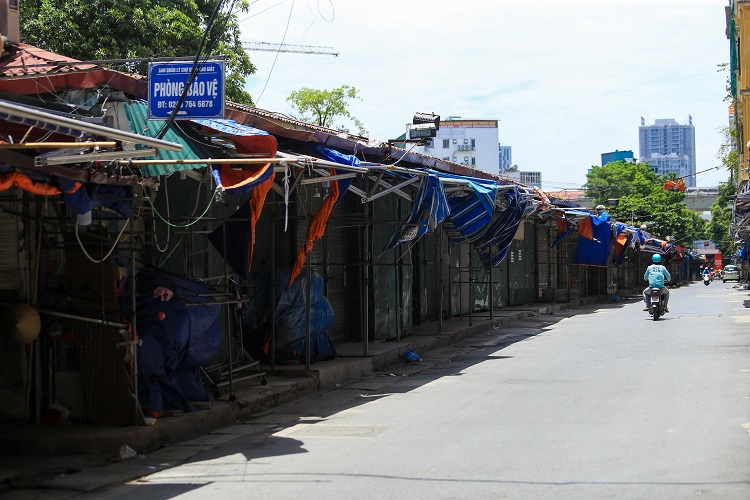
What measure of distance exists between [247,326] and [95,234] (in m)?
4.44

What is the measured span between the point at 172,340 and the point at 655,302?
16929 millimetres

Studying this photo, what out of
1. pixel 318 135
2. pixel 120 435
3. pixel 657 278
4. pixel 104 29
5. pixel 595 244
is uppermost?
pixel 104 29

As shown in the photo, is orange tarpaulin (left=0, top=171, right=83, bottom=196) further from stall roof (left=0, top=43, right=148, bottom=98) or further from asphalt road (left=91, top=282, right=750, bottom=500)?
asphalt road (left=91, top=282, right=750, bottom=500)

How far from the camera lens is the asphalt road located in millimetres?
6387

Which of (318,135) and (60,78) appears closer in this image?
(60,78)

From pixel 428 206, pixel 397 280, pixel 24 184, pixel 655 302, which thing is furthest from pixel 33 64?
pixel 655 302

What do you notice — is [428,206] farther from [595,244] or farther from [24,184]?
[595,244]

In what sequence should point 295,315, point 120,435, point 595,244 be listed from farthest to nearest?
point 595,244 → point 295,315 → point 120,435

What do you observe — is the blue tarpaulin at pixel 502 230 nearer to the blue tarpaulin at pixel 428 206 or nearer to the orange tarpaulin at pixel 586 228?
the blue tarpaulin at pixel 428 206

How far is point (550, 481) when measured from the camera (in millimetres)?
6359

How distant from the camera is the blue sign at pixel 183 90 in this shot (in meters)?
9.72

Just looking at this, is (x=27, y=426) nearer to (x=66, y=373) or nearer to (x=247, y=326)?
(x=66, y=373)

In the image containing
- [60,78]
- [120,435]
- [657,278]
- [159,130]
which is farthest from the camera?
[657,278]

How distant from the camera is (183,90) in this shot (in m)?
9.61
